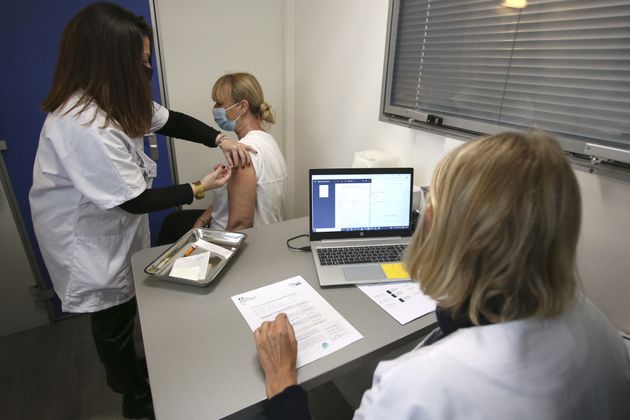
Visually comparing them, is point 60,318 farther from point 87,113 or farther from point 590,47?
point 590,47

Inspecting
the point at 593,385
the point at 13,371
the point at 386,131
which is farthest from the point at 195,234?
the point at 13,371

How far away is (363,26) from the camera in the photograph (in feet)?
5.91

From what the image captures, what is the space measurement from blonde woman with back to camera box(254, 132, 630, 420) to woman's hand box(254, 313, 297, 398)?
205 mm

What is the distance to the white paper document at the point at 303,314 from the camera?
87 centimetres

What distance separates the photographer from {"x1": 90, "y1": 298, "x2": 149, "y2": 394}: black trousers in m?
1.37

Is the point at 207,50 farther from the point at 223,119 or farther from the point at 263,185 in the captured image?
the point at 263,185

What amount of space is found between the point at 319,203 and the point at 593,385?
90 centimetres

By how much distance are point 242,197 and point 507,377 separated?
1.23 meters

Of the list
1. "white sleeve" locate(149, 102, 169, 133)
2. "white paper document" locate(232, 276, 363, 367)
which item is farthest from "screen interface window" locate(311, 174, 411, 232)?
"white sleeve" locate(149, 102, 169, 133)

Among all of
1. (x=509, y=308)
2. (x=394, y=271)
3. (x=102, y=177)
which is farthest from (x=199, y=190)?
(x=509, y=308)

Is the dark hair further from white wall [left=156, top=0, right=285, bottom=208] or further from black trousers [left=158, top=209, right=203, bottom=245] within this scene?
white wall [left=156, top=0, right=285, bottom=208]

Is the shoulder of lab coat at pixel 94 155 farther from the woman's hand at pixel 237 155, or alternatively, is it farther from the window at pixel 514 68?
the window at pixel 514 68

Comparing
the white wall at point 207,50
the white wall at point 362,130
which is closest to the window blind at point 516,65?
the white wall at point 362,130

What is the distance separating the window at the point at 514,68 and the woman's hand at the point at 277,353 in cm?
98
